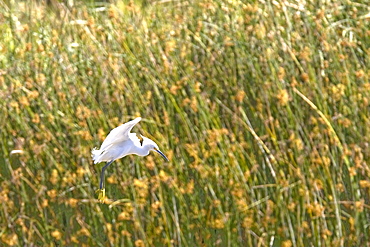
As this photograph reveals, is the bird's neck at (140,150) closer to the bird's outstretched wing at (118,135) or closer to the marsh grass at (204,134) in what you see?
the bird's outstretched wing at (118,135)

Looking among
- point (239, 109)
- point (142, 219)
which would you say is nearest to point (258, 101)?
point (239, 109)

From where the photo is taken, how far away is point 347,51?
A: 13.5ft

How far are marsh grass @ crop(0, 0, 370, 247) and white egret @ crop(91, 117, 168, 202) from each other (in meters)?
1.67

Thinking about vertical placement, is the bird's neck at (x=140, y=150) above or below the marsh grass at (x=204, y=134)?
above

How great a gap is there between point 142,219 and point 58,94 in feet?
2.12

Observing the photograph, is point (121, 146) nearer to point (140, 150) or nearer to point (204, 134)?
point (140, 150)

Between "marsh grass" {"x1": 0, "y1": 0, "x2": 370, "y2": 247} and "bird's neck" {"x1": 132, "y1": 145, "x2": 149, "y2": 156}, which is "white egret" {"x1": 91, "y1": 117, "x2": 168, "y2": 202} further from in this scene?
"marsh grass" {"x1": 0, "y1": 0, "x2": 370, "y2": 247}

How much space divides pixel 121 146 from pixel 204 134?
6.27 ft

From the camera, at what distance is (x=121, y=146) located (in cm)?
178

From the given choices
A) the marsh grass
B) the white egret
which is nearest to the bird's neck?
the white egret

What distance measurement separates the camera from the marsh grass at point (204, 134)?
3.60 m

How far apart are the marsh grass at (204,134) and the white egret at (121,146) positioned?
167 cm

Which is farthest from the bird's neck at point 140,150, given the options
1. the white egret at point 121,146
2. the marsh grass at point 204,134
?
the marsh grass at point 204,134

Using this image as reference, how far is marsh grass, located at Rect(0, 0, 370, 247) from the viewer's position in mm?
3598
